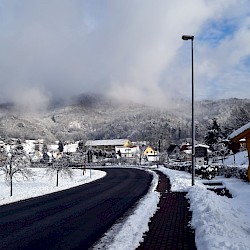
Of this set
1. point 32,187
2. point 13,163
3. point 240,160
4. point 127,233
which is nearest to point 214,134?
point 240,160

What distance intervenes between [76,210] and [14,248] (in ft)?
21.2

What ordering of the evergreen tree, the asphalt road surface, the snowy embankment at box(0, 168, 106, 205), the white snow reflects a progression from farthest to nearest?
the evergreen tree → the white snow → the snowy embankment at box(0, 168, 106, 205) → the asphalt road surface

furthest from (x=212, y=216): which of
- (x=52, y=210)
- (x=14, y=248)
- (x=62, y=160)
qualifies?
(x=62, y=160)

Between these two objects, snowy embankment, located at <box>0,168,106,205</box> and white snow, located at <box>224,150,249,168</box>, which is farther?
white snow, located at <box>224,150,249,168</box>

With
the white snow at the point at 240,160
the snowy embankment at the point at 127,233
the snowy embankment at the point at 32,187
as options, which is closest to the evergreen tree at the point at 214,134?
the white snow at the point at 240,160

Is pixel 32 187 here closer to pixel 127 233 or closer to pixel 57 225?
pixel 57 225

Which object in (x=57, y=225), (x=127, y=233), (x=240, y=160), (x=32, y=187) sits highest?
(x=240, y=160)

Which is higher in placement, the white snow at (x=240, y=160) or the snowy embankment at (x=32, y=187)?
the white snow at (x=240, y=160)

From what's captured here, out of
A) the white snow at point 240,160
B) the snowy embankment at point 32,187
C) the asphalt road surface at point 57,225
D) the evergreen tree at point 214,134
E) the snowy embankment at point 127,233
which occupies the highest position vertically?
the evergreen tree at point 214,134

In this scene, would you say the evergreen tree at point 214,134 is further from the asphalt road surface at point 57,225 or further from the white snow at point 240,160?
the asphalt road surface at point 57,225

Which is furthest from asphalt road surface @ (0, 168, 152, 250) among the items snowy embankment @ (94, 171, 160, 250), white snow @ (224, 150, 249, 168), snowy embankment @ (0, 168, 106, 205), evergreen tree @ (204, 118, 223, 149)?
evergreen tree @ (204, 118, 223, 149)

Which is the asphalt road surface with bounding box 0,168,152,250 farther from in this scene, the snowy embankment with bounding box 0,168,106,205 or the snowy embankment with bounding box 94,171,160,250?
the snowy embankment with bounding box 0,168,106,205

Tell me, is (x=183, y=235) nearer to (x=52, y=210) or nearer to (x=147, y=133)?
(x=52, y=210)

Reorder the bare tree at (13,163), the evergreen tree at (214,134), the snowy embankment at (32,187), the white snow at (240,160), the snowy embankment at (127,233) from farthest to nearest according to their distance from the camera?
1. the evergreen tree at (214,134)
2. the white snow at (240,160)
3. the bare tree at (13,163)
4. the snowy embankment at (32,187)
5. the snowy embankment at (127,233)
